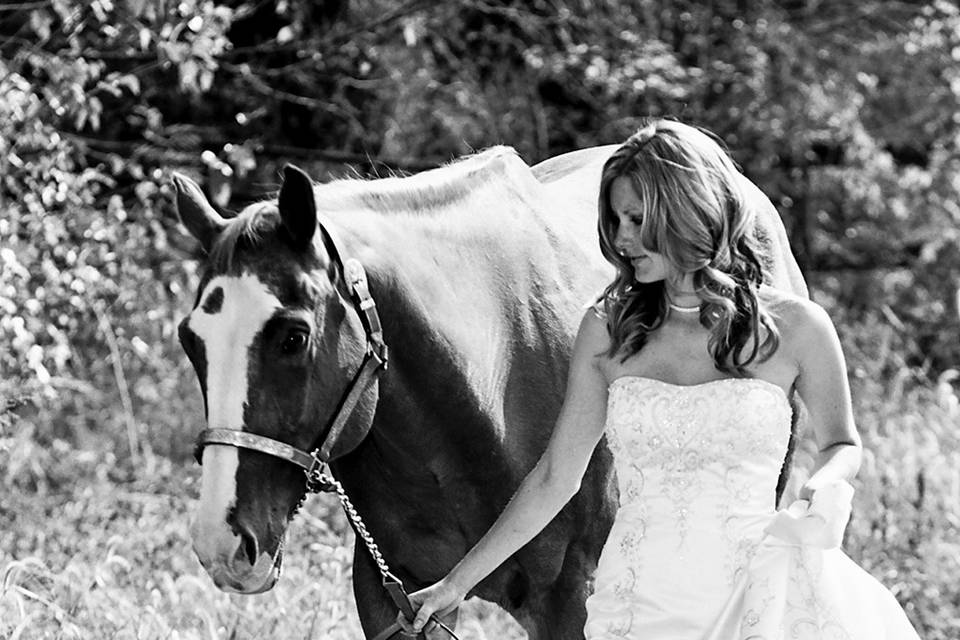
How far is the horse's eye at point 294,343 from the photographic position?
3.80 meters

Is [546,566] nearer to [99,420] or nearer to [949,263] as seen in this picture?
[99,420]

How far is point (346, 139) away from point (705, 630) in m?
7.86

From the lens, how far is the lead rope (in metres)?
3.91

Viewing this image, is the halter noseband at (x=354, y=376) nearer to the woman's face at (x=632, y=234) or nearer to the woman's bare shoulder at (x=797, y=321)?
the woman's face at (x=632, y=234)

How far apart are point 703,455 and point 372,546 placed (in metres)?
1.14

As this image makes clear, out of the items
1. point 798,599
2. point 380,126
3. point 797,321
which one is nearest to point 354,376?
point 797,321

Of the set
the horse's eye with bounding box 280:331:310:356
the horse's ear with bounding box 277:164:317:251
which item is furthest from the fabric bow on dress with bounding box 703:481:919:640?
the horse's ear with bounding box 277:164:317:251

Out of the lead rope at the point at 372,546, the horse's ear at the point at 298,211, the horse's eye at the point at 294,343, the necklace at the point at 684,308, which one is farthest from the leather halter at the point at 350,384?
the necklace at the point at 684,308

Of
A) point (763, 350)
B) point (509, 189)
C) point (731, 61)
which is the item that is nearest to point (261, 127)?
point (731, 61)

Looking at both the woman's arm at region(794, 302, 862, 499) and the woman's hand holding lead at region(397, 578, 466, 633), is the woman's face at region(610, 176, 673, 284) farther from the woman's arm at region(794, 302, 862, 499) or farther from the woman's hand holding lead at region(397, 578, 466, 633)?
the woman's hand holding lead at region(397, 578, 466, 633)

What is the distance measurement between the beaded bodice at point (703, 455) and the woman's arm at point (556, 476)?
0.59ft

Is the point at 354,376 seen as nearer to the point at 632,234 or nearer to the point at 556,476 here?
the point at 556,476

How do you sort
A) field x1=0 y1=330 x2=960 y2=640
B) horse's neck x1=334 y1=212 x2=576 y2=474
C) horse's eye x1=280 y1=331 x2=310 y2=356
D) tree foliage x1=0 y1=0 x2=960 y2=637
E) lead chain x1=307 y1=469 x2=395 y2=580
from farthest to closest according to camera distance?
1. tree foliage x1=0 y1=0 x2=960 y2=637
2. field x1=0 y1=330 x2=960 y2=640
3. horse's neck x1=334 y1=212 x2=576 y2=474
4. lead chain x1=307 y1=469 x2=395 y2=580
5. horse's eye x1=280 y1=331 x2=310 y2=356

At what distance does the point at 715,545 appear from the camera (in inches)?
140
